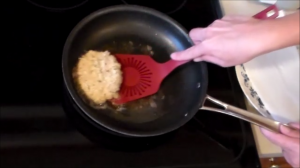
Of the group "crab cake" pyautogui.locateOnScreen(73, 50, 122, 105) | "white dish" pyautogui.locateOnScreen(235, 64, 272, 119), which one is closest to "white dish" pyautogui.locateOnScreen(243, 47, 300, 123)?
"white dish" pyautogui.locateOnScreen(235, 64, 272, 119)

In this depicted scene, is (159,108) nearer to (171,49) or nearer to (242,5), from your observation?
(171,49)

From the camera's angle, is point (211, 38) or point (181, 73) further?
point (181, 73)

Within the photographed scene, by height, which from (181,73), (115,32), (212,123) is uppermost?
(115,32)

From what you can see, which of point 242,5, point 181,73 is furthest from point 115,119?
point 242,5

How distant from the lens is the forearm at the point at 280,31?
608mm

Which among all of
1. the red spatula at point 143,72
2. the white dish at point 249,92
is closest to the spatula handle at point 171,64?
the red spatula at point 143,72

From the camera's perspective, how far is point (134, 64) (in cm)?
73

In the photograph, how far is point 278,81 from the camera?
80cm

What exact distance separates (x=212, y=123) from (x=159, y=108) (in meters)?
0.10

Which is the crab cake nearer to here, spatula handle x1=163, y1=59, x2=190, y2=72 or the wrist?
spatula handle x1=163, y1=59, x2=190, y2=72

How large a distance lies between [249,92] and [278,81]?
0.27ft

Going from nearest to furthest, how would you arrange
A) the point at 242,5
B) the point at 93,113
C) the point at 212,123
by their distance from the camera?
the point at 93,113
the point at 212,123
the point at 242,5

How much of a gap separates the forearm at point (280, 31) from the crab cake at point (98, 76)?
0.82ft

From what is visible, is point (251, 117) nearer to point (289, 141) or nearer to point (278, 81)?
point (289, 141)
